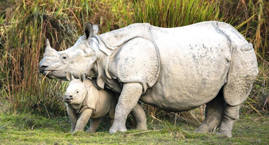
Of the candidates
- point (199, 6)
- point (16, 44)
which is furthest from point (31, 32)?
point (199, 6)

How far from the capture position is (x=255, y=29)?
370 inches

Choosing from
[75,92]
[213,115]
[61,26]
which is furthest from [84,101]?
[61,26]

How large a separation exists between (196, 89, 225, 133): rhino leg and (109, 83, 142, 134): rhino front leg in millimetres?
1090

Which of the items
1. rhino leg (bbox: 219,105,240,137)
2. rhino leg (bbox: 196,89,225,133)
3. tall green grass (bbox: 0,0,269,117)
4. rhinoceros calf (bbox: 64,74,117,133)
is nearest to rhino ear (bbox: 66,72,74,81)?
rhinoceros calf (bbox: 64,74,117,133)

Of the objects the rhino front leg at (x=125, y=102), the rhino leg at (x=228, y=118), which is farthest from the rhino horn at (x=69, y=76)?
the rhino leg at (x=228, y=118)

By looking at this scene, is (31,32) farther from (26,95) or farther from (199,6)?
(199,6)

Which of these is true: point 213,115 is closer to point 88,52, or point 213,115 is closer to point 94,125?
point 94,125

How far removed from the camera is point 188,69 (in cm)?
592

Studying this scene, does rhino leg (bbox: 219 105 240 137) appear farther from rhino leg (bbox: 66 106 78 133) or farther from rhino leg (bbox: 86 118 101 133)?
rhino leg (bbox: 66 106 78 133)

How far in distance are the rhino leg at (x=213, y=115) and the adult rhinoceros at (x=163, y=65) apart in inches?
9.2

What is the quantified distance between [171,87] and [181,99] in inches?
8.2

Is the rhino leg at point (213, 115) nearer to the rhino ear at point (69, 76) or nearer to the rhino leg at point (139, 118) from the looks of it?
the rhino leg at point (139, 118)

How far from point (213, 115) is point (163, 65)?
1.04 meters

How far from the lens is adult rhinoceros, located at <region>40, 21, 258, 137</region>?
5789 millimetres
